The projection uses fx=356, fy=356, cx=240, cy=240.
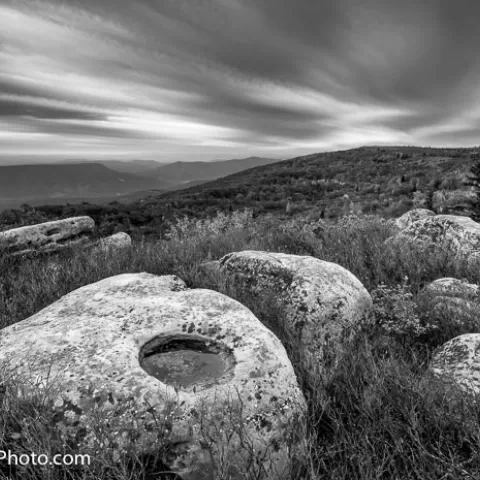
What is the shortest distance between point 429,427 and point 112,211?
22.6m

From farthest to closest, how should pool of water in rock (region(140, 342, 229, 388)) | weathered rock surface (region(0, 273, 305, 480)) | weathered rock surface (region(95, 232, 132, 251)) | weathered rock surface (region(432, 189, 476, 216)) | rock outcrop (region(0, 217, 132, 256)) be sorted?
1. weathered rock surface (region(432, 189, 476, 216))
2. rock outcrop (region(0, 217, 132, 256))
3. weathered rock surface (region(95, 232, 132, 251))
4. pool of water in rock (region(140, 342, 229, 388))
5. weathered rock surface (region(0, 273, 305, 480))

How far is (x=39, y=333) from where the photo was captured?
2.66m

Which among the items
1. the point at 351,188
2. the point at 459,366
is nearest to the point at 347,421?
the point at 459,366

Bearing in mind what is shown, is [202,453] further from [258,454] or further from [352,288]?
[352,288]

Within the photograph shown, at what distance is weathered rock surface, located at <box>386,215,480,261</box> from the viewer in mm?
5543

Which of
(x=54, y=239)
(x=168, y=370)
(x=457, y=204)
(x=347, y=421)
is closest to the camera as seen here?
(x=347, y=421)

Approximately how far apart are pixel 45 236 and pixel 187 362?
812cm

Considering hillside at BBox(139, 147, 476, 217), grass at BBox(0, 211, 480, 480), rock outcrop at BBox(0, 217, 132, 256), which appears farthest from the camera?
hillside at BBox(139, 147, 476, 217)

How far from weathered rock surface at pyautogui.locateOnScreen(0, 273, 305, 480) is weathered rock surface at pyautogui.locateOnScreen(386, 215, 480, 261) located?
13.7 feet

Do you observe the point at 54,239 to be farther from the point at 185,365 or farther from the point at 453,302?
the point at 453,302

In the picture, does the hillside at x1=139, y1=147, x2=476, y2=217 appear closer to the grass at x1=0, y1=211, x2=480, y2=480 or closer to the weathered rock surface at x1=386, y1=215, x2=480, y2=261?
the weathered rock surface at x1=386, y1=215, x2=480, y2=261

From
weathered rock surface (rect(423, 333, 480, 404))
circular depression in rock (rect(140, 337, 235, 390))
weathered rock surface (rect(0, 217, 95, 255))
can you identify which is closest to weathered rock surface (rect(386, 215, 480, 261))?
weathered rock surface (rect(423, 333, 480, 404))

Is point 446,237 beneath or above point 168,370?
above

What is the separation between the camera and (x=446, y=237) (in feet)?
19.6
